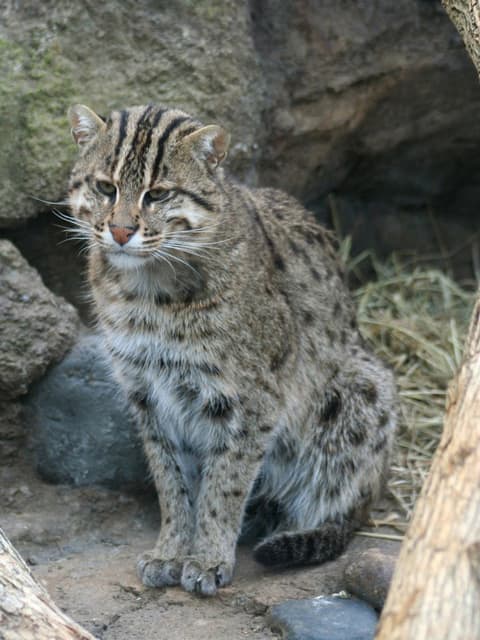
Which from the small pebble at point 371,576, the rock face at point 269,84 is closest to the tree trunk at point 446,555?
the small pebble at point 371,576

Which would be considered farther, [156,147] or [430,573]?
[156,147]

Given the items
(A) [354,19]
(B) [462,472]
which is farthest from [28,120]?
(B) [462,472]

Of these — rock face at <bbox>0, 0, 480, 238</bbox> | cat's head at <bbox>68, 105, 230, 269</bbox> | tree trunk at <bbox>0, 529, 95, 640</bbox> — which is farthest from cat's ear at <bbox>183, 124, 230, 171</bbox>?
tree trunk at <bbox>0, 529, 95, 640</bbox>

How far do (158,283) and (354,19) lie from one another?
278 centimetres

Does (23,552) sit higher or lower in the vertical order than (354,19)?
lower

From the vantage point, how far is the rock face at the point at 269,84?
6.28 meters

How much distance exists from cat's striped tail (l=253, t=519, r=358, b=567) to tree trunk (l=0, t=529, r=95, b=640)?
72.3 inches

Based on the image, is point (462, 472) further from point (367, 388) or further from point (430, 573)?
point (367, 388)

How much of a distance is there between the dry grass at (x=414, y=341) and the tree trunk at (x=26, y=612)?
9.57ft

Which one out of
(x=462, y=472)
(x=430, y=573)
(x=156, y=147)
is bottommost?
(x=430, y=573)

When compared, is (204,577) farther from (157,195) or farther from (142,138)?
(142,138)

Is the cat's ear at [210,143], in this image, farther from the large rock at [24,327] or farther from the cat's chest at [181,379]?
the large rock at [24,327]

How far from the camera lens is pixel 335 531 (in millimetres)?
5945

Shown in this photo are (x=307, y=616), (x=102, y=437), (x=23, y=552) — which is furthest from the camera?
(x=102, y=437)
